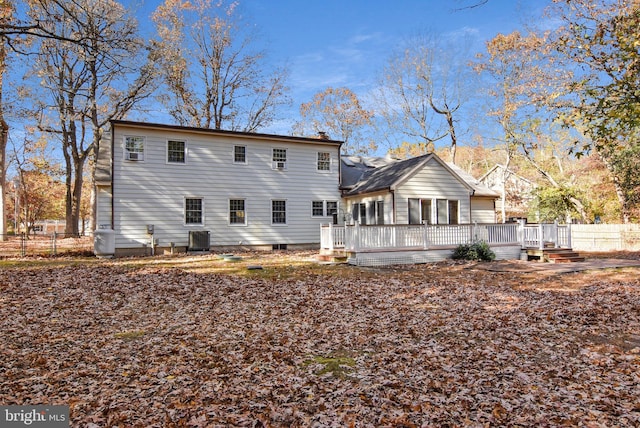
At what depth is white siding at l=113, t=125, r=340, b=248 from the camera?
17312 millimetres

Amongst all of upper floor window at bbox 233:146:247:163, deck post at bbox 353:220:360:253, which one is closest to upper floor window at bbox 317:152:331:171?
upper floor window at bbox 233:146:247:163

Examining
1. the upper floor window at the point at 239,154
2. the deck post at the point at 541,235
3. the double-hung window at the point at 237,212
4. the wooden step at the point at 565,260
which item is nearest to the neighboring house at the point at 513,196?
the wooden step at the point at 565,260

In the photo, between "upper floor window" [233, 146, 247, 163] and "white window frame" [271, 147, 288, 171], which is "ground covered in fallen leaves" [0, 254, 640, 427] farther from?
"white window frame" [271, 147, 288, 171]

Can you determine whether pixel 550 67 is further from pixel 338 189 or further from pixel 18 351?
pixel 18 351

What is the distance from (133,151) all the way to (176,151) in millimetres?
1850

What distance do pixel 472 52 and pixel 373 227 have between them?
899 inches

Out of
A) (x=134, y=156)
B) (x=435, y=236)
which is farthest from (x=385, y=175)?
(x=134, y=156)

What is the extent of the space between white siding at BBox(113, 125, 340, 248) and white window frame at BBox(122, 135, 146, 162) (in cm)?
13

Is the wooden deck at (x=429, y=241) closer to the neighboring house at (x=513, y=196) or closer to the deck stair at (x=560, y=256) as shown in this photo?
the deck stair at (x=560, y=256)

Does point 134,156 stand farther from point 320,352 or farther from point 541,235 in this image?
point 541,235

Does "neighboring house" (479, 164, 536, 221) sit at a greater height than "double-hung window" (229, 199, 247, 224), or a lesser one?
greater

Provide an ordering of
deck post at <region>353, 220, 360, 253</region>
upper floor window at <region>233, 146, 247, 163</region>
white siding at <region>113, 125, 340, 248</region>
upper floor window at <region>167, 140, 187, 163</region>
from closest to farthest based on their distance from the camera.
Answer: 1. deck post at <region>353, 220, 360, 253</region>
2. white siding at <region>113, 125, 340, 248</region>
3. upper floor window at <region>167, 140, 187, 163</region>
4. upper floor window at <region>233, 146, 247, 163</region>

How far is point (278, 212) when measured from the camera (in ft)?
66.2

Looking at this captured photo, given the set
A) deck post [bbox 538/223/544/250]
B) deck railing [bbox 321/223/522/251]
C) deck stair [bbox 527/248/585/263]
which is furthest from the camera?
deck post [bbox 538/223/544/250]
